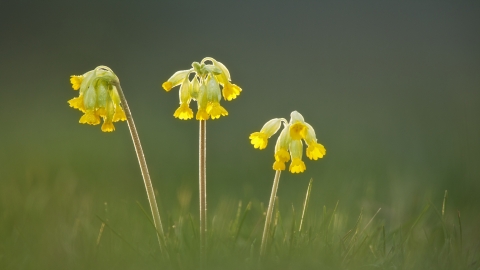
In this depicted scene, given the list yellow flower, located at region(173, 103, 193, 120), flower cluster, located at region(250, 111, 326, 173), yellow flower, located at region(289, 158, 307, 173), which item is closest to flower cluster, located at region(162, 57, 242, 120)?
yellow flower, located at region(173, 103, 193, 120)

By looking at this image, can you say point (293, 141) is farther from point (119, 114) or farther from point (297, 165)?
point (119, 114)

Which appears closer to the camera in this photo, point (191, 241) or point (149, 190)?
point (149, 190)

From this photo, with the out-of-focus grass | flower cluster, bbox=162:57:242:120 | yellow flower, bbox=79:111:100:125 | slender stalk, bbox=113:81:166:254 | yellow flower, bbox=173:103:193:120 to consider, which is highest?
flower cluster, bbox=162:57:242:120

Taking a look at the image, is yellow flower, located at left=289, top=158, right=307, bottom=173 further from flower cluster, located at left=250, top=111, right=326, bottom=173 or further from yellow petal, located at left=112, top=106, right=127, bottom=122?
yellow petal, located at left=112, top=106, right=127, bottom=122

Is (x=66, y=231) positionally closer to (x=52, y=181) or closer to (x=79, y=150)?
(x=52, y=181)

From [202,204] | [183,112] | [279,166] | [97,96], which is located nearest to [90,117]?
[97,96]

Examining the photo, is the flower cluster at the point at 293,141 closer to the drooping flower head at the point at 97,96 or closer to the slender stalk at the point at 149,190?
the slender stalk at the point at 149,190
